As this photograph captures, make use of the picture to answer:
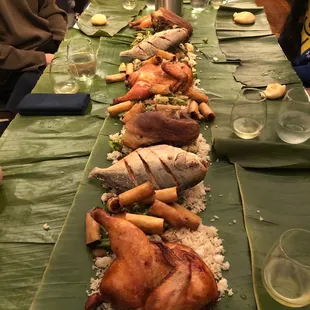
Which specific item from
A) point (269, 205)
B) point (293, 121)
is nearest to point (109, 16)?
point (293, 121)

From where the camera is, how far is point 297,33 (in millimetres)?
2895

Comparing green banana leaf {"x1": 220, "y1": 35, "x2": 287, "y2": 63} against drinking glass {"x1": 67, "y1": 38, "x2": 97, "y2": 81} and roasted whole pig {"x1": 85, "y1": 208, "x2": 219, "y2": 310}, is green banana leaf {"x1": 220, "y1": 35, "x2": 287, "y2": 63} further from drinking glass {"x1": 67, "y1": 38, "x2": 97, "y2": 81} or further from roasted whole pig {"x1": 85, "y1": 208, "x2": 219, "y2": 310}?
roasted whole pig {"x1": 85, "y1": 208, "x2": 219, "y2": 310}

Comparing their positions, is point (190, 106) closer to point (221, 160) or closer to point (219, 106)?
point (219, 106)

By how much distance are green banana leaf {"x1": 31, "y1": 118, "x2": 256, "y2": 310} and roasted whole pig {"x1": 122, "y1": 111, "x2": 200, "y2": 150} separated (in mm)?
142

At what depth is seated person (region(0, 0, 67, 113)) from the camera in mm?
2481

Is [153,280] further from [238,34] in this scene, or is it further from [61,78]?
[238,34]

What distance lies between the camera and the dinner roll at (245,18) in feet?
9.05

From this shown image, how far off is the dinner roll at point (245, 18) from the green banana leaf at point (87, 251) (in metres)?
1.55

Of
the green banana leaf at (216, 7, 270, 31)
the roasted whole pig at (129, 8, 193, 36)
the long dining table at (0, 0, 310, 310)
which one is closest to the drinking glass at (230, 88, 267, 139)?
the long dining table at (0, 0, 310, 310)

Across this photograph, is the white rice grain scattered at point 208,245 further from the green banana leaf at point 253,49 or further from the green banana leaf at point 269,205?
the green banana leaf at point 253,49

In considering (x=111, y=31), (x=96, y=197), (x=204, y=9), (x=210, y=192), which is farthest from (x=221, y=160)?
(x=204, y=9)

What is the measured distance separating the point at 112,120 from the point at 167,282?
101 centimetres

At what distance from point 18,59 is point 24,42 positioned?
26cm

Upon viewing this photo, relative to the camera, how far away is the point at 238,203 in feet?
4.55
